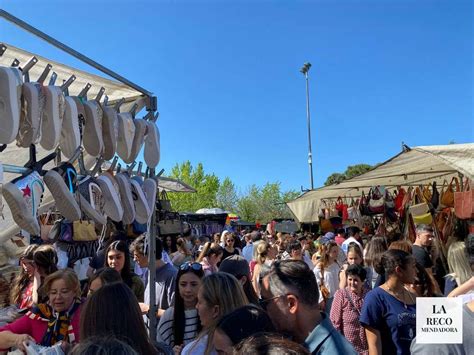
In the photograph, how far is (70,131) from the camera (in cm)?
250

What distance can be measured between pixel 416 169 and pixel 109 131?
16.8 ft

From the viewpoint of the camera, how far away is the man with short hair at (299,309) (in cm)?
176

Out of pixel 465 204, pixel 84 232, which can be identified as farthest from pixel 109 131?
pixel 465 204

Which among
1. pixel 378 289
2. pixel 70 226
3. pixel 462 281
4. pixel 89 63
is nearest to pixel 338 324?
pixel 378 289

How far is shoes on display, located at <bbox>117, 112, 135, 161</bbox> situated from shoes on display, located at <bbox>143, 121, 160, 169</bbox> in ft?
0.66

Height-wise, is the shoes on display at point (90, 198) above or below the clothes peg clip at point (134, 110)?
below

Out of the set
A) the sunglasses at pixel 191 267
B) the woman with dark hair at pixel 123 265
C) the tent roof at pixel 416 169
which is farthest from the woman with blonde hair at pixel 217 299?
the tent roof at pixel 416 169

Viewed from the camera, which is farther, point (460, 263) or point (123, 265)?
point (123, 265)

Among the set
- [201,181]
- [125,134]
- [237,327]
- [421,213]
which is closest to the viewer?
[237,327]

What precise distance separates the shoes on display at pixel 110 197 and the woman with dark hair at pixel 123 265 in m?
1.51

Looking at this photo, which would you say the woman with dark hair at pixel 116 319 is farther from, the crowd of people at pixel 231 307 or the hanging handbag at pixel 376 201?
the hanging handbag at pixel 376 201

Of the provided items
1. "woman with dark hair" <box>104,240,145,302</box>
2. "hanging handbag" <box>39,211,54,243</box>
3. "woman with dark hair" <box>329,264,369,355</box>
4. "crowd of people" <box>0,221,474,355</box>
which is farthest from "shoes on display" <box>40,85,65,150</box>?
"hanging handbag" <box>39,211,54,243</box>

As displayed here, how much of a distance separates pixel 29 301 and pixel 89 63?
6.71 ft

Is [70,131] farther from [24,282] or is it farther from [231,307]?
[24,282]
